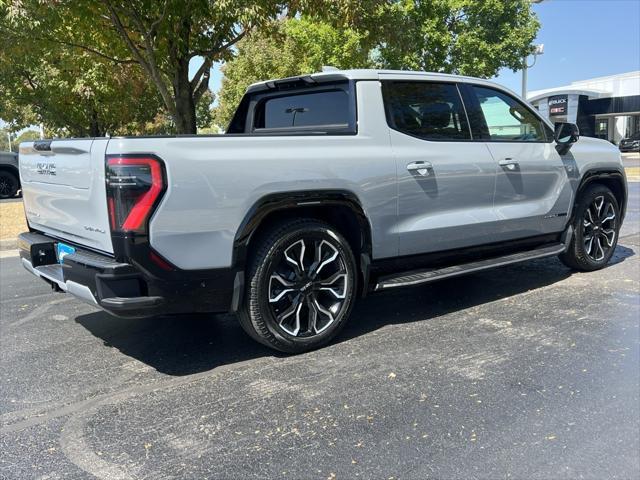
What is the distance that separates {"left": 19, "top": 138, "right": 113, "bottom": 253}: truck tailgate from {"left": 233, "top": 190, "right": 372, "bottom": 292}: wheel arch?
2.60 ft

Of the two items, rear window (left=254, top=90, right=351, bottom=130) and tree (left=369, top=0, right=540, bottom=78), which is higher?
tree (left=369, top=0, right=540, bottom=78)

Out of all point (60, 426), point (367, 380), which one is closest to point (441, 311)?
point (367, 380)

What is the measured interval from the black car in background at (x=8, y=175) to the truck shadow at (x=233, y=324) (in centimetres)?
1488

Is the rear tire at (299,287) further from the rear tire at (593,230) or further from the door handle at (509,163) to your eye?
the rear tire at (593,230)

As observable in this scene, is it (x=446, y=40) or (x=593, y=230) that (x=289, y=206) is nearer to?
(x=593, y=230)

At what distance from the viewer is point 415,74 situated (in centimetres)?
462

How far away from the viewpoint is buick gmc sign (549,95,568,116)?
168 ft

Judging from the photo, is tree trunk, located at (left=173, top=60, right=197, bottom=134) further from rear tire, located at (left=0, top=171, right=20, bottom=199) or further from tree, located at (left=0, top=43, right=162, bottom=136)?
tree, located at (left=0, top=43, right=162, bottom=136)

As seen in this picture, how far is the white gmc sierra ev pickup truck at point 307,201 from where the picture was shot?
3.32 metres

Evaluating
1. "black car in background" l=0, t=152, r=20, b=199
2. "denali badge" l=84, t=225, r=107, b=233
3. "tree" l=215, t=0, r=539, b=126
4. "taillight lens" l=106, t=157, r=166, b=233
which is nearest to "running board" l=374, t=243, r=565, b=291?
"taillight lens" l=106, t=157, r=166, b=233

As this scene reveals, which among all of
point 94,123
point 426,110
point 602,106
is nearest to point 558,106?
point 602,106

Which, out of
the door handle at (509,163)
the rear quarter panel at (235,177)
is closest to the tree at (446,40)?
the door handle at (509,163)

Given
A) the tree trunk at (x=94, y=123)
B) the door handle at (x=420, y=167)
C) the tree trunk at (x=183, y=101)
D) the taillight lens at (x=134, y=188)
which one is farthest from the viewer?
A: the tree trunk at (x=94, y=123)

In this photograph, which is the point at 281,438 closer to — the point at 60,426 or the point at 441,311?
the point at 60,426
